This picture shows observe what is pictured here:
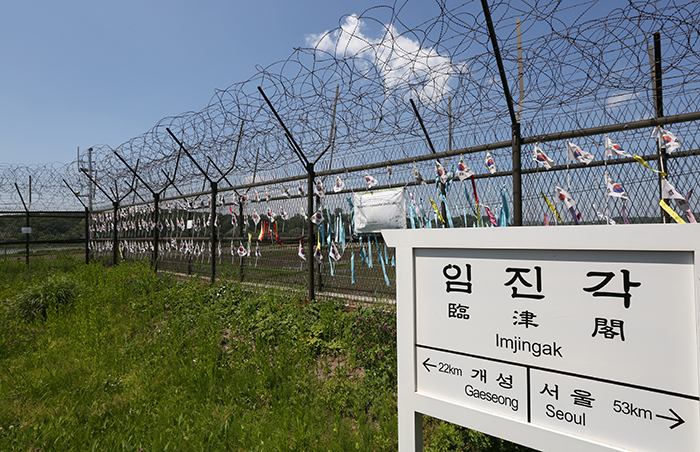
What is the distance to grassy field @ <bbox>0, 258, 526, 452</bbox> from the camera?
2.83 meters

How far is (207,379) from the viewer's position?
3.74m

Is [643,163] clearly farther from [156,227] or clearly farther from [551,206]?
[156,227]

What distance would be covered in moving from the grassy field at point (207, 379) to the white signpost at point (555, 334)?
1.19 m

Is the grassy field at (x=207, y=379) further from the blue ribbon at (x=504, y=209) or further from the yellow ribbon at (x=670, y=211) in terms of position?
the yellow ribbon at (x=670, y=211)

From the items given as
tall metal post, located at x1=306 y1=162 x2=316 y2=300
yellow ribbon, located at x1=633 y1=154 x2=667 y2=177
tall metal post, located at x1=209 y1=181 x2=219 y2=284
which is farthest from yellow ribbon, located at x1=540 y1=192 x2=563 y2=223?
tall metal post, located at x1=209 y1=181 x2=219 y2=284

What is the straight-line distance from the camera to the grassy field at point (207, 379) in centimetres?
283

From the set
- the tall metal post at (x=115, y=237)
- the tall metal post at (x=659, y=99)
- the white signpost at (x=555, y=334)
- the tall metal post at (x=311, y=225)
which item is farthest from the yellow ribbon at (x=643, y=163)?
the tall metal post at (x=115, y=237)

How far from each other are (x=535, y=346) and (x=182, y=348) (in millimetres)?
4231

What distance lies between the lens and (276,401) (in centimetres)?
332

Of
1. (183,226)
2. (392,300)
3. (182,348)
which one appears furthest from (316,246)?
(183,226)

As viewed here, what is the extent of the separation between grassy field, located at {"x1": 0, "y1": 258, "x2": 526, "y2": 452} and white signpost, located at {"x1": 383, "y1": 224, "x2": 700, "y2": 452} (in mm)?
1192

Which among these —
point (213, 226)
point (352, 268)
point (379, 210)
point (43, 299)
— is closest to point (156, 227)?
point (213, 226)

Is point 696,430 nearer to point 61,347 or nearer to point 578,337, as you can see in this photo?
point 578,337

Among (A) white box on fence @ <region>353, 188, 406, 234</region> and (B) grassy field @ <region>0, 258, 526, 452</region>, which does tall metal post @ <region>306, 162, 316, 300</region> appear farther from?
(A) white box on fence @ <region>353, 188, 406, 234</region>
